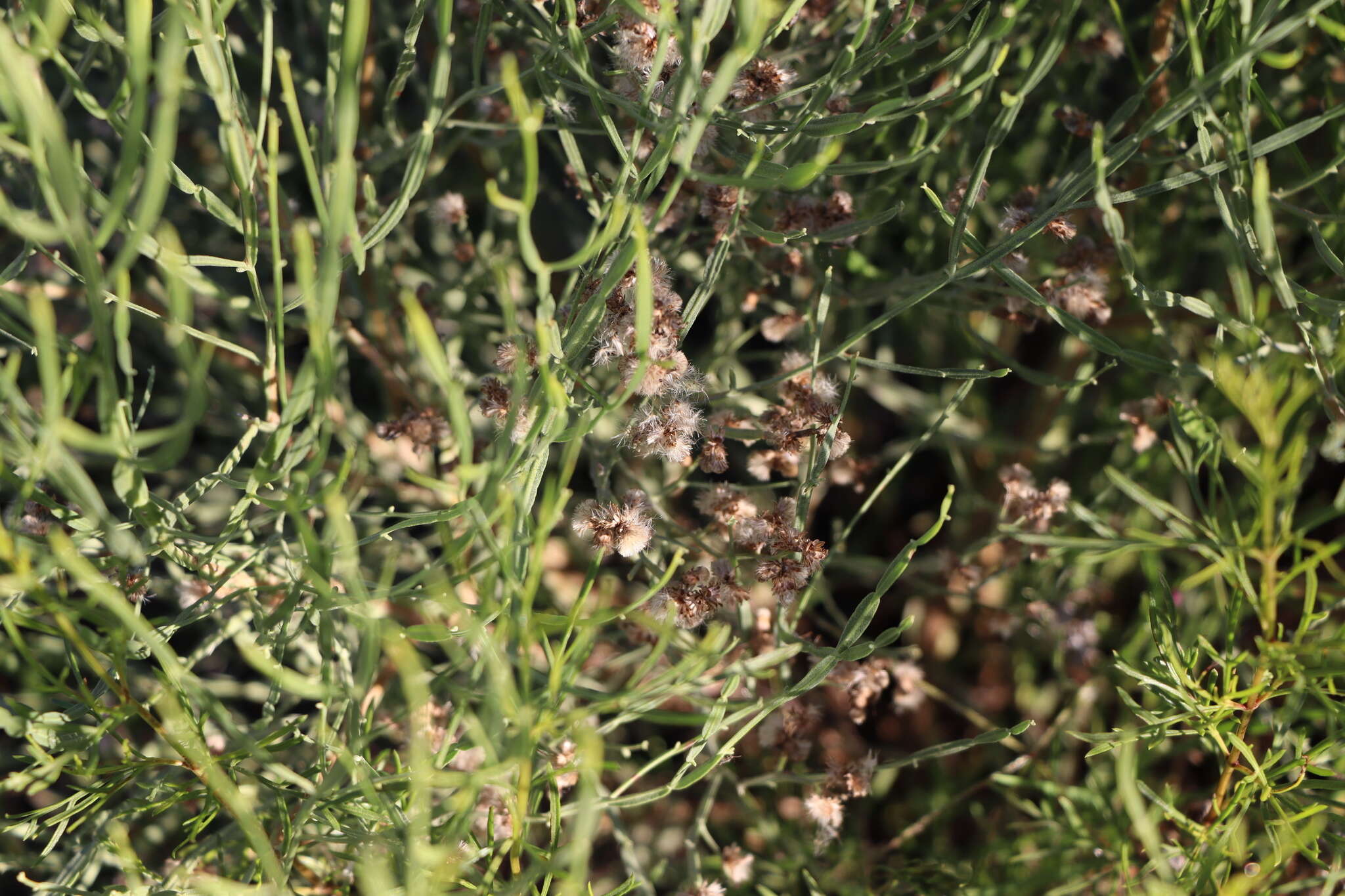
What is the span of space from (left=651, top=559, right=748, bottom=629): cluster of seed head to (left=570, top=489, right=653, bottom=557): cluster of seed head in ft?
0.14

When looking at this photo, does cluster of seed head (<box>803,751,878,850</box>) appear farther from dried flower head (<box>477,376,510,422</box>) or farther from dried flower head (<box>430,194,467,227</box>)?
dried flower head (<box>430,194,467,227</box>)

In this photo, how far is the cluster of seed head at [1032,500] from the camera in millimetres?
688

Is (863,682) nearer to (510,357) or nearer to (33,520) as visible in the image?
(510,357)

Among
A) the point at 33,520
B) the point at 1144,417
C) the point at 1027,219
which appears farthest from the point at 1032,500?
the point at 33,520

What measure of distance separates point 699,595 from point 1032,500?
0.98 ft

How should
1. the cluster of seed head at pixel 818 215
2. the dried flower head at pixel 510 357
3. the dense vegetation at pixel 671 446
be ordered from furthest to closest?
the cluster of seed head at pixel 818 215, the dried flower head at pixel 510 357, the dense vegetation at pixel 671 446

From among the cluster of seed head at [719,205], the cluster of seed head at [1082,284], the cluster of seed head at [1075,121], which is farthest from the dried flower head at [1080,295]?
the cluster of seed head at [719,205]

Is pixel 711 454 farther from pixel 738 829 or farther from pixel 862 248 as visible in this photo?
pixel 738 829

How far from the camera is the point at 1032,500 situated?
701mm

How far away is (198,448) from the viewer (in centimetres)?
92

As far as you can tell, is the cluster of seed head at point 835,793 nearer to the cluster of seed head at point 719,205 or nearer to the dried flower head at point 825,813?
the dried flower head at point 825,813

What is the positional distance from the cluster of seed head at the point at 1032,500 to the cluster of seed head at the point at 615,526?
294 mm

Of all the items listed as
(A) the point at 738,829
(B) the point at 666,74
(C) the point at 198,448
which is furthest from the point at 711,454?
(C) the point at 198,448

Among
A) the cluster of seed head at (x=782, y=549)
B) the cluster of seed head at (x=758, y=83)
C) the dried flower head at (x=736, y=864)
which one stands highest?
the cluster of seed head at (x=758, y=83)
